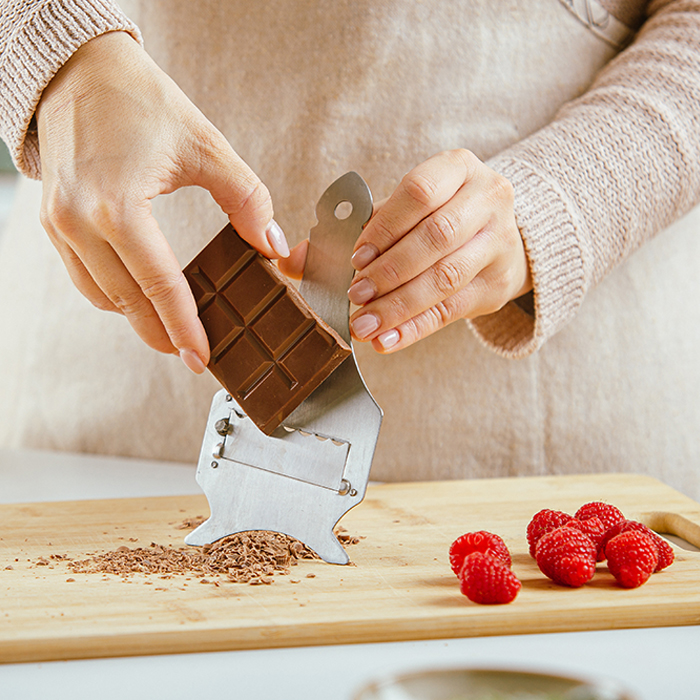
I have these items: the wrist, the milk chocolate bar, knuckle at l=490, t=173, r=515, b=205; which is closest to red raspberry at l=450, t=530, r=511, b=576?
the milk chocolate bar

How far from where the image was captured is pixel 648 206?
1.46 metres

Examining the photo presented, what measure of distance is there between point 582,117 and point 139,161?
82 cm

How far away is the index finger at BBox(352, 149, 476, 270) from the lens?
1.11 meters

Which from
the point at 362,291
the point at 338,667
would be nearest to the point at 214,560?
the point at 338,667

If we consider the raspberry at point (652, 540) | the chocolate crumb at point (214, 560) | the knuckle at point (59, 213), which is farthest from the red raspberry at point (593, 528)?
the knuckle at point (59, 213)

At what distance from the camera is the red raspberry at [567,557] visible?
97 cm

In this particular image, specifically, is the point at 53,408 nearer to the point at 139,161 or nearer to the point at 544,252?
the point at 139,161

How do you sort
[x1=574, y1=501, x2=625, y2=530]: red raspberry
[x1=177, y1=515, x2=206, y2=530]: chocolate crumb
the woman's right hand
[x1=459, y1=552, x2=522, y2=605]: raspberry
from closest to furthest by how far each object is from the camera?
1. [x1=459, y1=552, x2=522, y2=605]: raspberry
2. the woman's right hand
3. [x1=574, y1=501, x2=625, y2=530]: red raspberry
4. [x1=177, y1=515, x2=206, y2=530]: chocolate crumb

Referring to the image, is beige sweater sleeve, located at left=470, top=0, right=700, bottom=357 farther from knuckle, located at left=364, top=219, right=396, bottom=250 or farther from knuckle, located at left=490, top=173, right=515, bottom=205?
knuckle, located at left=364, top=219, right=396, bottom=250

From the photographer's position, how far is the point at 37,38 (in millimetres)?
1127

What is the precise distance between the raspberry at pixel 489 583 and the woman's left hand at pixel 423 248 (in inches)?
13.7

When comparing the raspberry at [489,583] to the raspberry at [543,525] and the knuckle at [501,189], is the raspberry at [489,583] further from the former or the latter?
the knuckle at [501,189]

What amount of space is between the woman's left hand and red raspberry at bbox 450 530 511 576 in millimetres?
289

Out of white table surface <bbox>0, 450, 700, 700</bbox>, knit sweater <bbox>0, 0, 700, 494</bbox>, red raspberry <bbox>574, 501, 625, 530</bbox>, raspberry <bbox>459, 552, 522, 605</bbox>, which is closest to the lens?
white table surface <bbox>0, 450, 700, 700</bbox>
